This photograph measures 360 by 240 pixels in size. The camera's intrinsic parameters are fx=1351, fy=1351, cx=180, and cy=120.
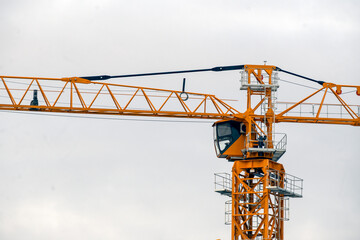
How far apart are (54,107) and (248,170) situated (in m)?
19.3

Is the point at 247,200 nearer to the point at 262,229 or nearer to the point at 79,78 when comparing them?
the point at 262,229

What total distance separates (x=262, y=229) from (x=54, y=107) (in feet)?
74.7

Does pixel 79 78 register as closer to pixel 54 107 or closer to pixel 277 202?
pixel 54 107

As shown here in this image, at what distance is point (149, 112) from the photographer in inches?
5069

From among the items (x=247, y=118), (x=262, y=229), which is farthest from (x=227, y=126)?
(x=262, y=229)

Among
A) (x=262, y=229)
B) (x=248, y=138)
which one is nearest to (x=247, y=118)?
(x=248, y=138)

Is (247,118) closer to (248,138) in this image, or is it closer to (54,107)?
(248,138)

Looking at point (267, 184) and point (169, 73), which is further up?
point (169, 73)

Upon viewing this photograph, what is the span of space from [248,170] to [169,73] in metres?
12.9

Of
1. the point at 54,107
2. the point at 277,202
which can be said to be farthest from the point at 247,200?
the point at 54,107

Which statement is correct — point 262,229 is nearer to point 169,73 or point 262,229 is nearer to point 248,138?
point 248,138

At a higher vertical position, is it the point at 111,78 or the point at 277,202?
the point at 111,78

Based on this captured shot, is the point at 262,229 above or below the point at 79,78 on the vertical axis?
below

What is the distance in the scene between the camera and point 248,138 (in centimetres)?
12838
